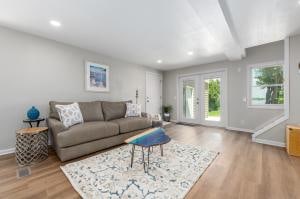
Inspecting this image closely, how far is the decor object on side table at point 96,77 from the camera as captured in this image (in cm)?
377

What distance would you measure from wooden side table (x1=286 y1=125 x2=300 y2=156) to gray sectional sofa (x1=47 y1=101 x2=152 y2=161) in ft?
9.51

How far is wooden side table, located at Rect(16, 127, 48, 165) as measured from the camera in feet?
7.31

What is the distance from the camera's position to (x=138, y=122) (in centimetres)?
349

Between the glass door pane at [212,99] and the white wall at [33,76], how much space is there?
3.91 metres

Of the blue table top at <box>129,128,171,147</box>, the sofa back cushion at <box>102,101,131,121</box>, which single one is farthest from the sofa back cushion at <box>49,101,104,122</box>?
the blue table top at <box>129,128,171,147</box>

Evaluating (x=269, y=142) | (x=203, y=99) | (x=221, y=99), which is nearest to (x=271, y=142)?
(x=269, y=142)

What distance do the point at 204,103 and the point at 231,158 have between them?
3.07 m

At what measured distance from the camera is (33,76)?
290 cm

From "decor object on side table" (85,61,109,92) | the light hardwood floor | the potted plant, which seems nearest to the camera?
the light hardwood floor

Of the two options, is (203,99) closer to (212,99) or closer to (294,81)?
(212,99)

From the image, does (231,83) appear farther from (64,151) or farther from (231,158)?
(64,151)

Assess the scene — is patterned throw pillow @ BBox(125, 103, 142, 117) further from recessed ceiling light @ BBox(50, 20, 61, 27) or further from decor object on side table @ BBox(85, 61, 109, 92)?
recessed ceiling light @ BBox(50, 20, 61, 27)

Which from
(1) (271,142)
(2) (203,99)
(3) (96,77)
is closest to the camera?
(1) (271,142)

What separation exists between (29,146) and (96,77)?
7.35 ft
